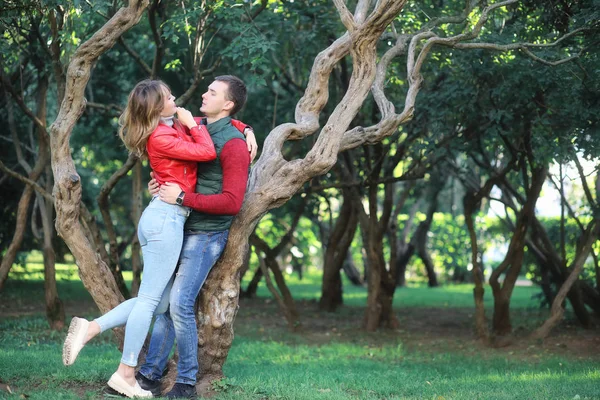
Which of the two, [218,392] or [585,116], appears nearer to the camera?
[218,392]

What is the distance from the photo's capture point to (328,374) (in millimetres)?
7391

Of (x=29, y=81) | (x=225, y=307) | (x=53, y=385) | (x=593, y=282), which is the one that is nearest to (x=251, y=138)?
(x=225, y=307)

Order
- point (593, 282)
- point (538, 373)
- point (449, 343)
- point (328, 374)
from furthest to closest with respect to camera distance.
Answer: point (593, 282), point (449, 343), point (538, 373), point (328, 374)

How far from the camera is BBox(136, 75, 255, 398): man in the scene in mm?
5102

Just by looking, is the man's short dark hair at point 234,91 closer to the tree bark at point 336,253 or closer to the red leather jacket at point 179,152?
the red leather jacket at point 179,152

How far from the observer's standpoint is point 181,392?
527 cm

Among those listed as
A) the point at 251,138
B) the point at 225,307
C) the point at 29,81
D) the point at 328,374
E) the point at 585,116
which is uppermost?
the point at 29,81

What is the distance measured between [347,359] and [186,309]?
4.00 meters

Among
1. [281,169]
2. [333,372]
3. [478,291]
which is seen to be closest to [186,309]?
[281,169]

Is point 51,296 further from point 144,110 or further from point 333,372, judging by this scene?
point 144,110

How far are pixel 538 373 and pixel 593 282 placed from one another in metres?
5.40

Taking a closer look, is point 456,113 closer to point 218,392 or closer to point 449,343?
point 449,343

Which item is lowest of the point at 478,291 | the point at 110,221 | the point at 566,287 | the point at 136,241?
the point at 478,291

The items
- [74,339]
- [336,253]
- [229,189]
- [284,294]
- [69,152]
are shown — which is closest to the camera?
[74,339]
